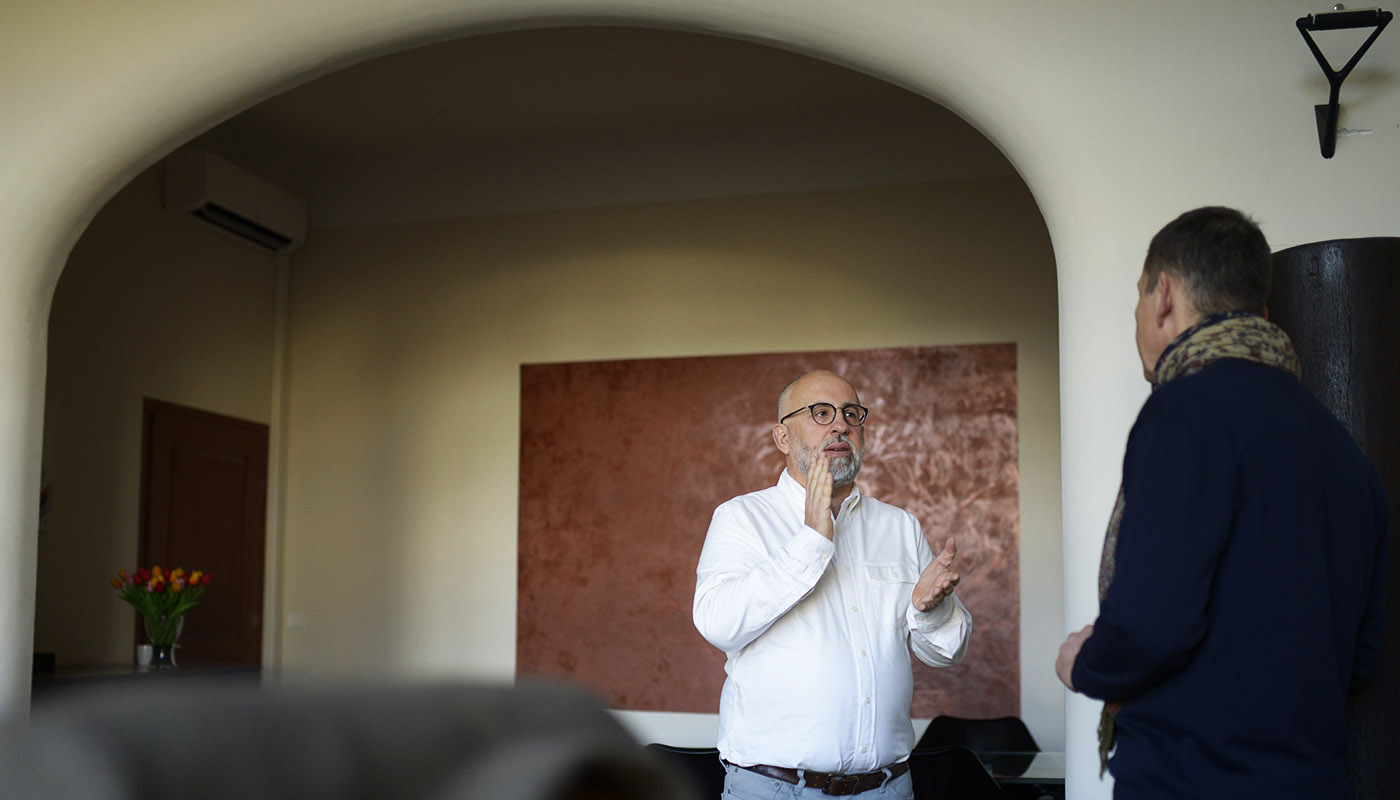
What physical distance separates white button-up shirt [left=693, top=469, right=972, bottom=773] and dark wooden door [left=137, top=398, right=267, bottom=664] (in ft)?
15.3

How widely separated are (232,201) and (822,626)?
17.2 feet

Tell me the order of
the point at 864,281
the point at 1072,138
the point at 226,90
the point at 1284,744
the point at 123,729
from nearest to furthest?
the point at 123,729, the point at 1284,744, the point at 1072,138, the point at 226,90, the point at 864,281

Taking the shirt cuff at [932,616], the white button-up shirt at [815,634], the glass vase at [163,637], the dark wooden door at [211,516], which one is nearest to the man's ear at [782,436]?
the white button-up shirt at [815,634]

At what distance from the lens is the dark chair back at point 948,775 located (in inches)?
139

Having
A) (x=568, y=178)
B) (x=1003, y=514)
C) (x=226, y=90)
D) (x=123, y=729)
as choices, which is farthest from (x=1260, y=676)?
(x=568, y=178)

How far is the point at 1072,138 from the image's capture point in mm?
3074

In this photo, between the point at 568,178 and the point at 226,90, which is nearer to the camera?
the point at 226,90

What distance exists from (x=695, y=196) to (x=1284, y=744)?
5743 mm

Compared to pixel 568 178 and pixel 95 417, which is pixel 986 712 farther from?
pixel 95 417

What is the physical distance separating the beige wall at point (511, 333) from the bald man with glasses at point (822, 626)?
12.3 feet

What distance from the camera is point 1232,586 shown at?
5.20ft

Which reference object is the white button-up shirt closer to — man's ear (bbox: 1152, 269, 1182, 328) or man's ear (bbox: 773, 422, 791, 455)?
man's ear (bbox: 773, 422, 791, 455)

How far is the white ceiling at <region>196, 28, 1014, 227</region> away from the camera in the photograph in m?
6.25

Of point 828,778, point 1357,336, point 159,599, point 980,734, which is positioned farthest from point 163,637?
point 1357,336
